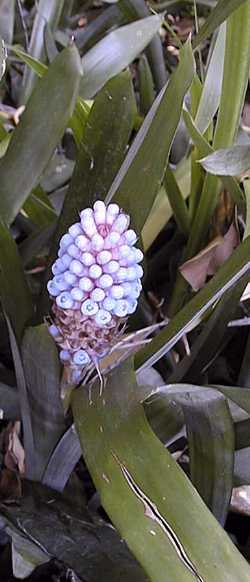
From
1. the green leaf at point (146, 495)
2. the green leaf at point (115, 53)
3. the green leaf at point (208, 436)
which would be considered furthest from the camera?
the green leaf at point (115, 53)

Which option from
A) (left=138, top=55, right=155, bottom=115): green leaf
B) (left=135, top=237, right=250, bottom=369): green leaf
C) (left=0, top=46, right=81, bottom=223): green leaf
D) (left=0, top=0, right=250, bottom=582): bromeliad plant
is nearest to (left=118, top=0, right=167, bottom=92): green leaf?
(left=138, top=55, right=155, bottom=115): green leaf

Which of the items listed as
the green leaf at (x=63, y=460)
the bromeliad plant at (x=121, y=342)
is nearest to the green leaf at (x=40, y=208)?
the bromeliad plant at (x=121, y=342)

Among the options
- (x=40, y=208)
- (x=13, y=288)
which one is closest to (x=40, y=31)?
(x=40, y=208)

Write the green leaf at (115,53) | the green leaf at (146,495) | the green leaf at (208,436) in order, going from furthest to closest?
the green leaf at (115,53)
the green leaf at (208,436)
the green leaf at (146,495)

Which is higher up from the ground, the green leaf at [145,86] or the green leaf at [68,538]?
the green leaf at [145,86]

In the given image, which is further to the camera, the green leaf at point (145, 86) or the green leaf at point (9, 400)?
the green leaf at point (145, 86)

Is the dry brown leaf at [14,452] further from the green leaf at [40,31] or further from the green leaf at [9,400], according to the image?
the green leaf at [40,31]

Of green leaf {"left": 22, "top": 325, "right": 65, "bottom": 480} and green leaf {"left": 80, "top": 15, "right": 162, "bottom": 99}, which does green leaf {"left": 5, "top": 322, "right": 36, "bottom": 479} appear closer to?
green leaf {"left": 22, "top": 325, "right": 65, "bottom": 480}
